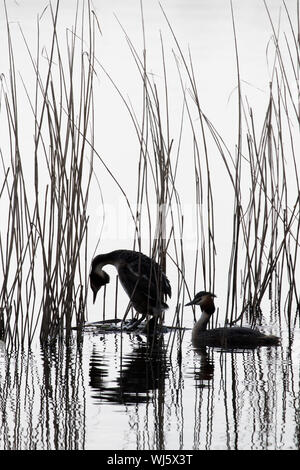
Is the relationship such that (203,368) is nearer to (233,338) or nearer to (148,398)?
(233,338)

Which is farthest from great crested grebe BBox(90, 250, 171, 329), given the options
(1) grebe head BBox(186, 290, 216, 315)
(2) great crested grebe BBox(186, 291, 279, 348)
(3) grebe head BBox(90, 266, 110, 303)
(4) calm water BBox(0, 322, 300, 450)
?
(4) calm water BBox(0, 322, 300, 450)

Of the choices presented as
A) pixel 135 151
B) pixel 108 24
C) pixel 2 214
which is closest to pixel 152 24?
pixel 108 24

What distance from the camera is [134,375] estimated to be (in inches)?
222

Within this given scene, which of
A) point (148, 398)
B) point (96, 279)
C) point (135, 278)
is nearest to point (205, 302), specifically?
point (135, 278)

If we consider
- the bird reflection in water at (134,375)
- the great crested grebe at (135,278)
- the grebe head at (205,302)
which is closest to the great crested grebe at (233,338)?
the grebe head at (205,302)

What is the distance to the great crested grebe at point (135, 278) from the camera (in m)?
7.34

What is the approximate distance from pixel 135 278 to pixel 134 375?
2.08 meters

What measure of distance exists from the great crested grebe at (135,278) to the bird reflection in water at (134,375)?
2.51 feet

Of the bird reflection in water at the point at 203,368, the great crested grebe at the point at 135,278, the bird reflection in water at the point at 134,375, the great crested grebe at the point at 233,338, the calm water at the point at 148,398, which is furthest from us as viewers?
the great crested grebe at the point at 135,278

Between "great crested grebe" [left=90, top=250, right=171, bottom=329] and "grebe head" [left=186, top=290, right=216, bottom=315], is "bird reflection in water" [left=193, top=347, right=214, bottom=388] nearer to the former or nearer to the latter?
"grebe head" [left=186, top=290, right=216, bottom=315]

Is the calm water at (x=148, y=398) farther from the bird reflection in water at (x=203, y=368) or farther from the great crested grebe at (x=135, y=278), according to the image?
the great crested grebe at (x=135, y=278)
